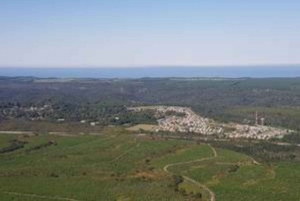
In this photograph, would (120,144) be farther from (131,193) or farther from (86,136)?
(131,193)

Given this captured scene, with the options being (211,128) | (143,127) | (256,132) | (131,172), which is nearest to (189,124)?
(211,128)

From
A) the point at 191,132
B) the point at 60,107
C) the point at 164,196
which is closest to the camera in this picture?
the point at 164,196

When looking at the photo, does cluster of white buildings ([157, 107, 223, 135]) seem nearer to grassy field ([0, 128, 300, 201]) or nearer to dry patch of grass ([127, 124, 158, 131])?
dry patch of grass ([127, 124, 158, 131])

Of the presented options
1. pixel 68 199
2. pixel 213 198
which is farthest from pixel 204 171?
pixel 68 199

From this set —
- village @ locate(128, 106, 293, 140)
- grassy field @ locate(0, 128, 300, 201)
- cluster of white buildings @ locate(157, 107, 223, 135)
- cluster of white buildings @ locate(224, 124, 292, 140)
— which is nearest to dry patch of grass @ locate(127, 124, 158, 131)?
village @ locate(128, 106, 293, 140)

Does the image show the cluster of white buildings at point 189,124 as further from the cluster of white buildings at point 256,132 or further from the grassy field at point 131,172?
the grassy field at point 131,172

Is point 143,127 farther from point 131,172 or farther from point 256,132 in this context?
point 131,172
